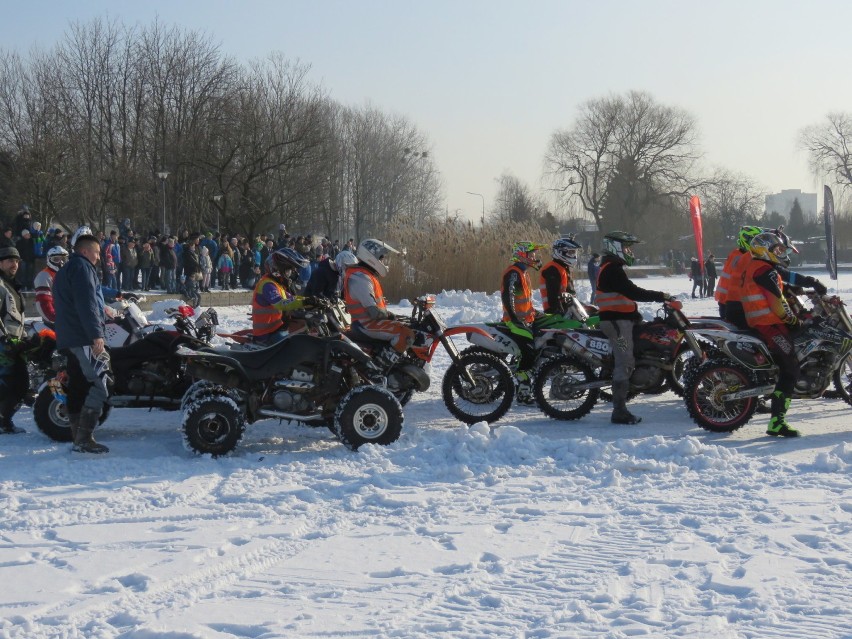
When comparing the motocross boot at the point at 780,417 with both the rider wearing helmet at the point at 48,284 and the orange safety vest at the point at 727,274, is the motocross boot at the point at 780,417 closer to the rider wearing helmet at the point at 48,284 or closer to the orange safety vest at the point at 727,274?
the orange safety vest at the point at 727,274

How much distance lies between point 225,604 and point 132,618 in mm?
431

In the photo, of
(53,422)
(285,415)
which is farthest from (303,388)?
(53,422)

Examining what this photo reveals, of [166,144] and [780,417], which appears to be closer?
[780,417]

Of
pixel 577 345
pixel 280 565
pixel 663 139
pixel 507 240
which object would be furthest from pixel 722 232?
pixel 280 565

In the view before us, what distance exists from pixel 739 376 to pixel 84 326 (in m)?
5.45

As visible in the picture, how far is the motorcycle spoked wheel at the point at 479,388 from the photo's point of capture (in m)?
9.30

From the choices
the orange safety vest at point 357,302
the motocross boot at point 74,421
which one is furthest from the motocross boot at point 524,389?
the motocross boot at point 74,421

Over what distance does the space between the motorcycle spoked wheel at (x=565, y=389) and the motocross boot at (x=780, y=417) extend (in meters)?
1.65

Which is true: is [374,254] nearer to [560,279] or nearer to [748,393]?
[560,279]

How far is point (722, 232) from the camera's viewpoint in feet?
266

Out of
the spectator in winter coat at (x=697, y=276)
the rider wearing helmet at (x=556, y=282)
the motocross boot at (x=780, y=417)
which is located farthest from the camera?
the spectator in winter coat at (x=697, y=276)

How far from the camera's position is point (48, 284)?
32.3 ft

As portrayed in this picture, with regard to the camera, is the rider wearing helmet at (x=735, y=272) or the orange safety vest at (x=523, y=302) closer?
the rider wearing helmet at (x=735, y=272)

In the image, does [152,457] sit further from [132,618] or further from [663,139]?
[663,139]
